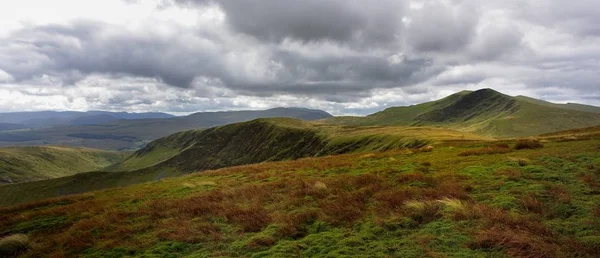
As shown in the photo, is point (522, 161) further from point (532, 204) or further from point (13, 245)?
point (13, 245)

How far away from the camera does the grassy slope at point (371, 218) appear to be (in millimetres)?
10680

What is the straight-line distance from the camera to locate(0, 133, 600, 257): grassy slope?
10.7 metres

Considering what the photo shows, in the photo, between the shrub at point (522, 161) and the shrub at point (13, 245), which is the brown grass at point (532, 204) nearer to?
the shrub at point (522, 161)

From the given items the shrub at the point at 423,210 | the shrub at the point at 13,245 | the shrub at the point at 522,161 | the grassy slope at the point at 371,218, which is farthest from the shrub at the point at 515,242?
the shrub at the point at 13,245

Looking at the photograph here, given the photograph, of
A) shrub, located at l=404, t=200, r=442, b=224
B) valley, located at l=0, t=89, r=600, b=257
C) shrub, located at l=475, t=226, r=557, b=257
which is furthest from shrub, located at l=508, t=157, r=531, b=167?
shrub, located at l=475, t=226, r=557, b=257

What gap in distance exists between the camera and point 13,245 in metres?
15.4

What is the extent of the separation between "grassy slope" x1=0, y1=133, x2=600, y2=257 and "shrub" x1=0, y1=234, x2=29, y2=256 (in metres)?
0.78

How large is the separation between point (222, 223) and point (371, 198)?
7.33 meters

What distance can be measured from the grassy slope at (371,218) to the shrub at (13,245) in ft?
2.55

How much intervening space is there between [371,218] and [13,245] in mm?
16480

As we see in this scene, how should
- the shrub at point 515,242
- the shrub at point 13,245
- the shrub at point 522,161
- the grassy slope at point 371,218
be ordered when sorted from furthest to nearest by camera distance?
the shrub at point 522,161
the shrub at point 13,245
the grassy slope at point 371,218
the shrub at point 515,242

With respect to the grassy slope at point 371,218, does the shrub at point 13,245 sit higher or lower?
lower

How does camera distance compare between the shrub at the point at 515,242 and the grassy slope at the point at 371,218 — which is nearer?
the shrub at the point at 515,242

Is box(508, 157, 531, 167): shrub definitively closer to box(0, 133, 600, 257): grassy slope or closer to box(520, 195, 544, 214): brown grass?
box(0, 133, 600, 257): grassy slope
